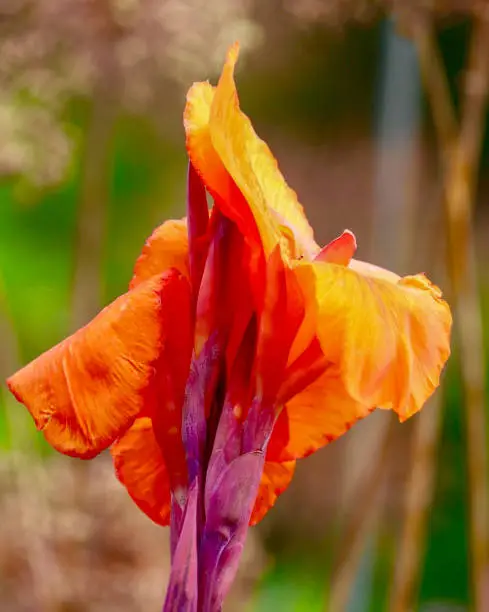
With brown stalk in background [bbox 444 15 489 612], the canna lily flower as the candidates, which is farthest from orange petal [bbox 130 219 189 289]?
brown stalk in background [bbox 444 15 489 612]

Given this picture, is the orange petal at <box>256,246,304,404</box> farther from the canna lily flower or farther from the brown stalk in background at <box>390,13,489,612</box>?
the brown stalk in background at <box>390,13,489,612</box>

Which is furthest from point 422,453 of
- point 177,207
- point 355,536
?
point 177,207

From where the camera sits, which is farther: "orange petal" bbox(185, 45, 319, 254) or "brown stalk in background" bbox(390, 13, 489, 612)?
"brown stalk in background" bbox(390, 13, 489, 612)


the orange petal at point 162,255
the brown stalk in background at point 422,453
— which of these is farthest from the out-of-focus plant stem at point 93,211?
the orange petal at point 162,255

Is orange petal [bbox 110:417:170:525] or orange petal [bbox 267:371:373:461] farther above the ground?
orange petal [bbox 267:371:373:461]

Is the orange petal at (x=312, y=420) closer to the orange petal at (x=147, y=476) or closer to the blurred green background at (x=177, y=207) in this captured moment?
the orange petal at (x=147, y=476)
